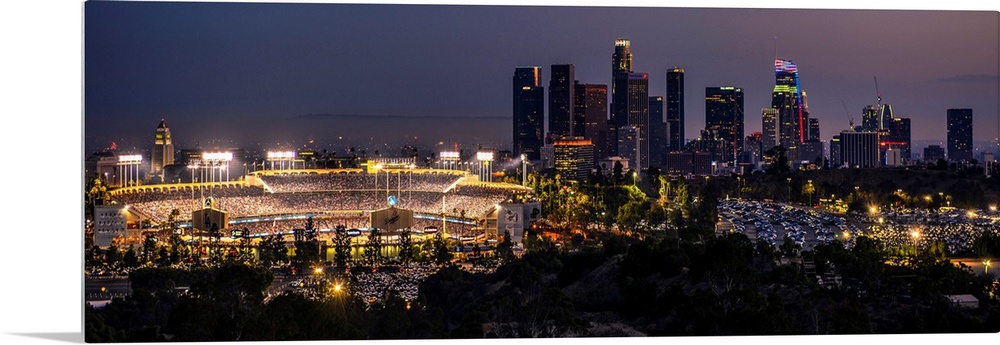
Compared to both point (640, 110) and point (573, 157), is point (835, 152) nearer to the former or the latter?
point (640, 110)

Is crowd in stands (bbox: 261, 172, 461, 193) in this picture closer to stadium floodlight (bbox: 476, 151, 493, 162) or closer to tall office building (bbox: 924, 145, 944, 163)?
stadium floodlight (bbox: 476, 151, 493, 162)

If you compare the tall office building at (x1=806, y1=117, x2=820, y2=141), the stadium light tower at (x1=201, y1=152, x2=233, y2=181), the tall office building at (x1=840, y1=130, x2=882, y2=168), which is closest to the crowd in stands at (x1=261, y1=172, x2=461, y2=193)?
the stadium light tower at (x1=201, y1=152, x2=233, y2=181)

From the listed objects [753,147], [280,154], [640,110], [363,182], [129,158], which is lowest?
[363,182]

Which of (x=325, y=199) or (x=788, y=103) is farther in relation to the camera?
(x=325, y=199)

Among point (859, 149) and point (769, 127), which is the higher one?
point (769, 127)

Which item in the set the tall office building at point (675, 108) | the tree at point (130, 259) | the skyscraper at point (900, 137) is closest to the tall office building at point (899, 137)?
the skyscraper at point (900, 137)

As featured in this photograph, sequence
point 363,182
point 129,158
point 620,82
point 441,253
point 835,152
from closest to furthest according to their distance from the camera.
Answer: point 620,82
point 129,158
point 441,253
point 835,152
point 363,182

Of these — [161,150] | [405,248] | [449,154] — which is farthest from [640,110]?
[161,150]

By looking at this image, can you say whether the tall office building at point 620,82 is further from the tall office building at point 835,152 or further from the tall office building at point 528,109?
the tall office building at point 835,152
